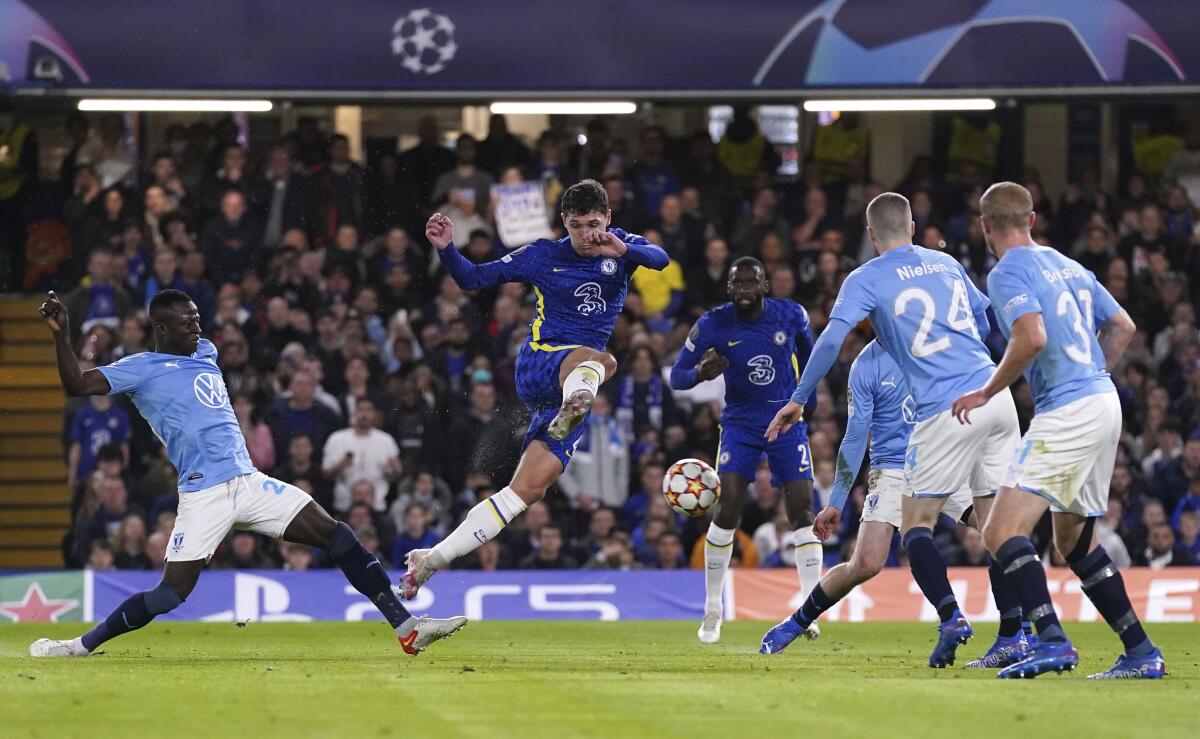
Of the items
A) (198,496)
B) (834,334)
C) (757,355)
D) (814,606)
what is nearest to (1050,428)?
(834,334)

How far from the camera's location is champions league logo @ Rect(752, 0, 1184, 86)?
18.3 metres

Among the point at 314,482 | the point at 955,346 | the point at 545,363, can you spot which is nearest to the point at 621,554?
the point at 314,482

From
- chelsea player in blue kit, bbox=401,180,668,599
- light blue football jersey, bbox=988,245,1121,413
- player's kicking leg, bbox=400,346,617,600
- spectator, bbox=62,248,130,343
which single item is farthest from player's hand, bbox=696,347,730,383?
spectator, bbox=62,248,130,343

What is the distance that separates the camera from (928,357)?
989cm

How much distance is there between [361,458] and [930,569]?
29.8 feet

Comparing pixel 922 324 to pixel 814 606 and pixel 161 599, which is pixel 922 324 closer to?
pixel 814 606

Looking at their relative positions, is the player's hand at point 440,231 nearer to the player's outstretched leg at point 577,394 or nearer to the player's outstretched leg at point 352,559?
the player's outstretched leg at point 577,394

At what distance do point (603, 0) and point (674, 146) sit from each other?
3108mm

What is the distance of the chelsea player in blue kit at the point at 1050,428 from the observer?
8.72 metres

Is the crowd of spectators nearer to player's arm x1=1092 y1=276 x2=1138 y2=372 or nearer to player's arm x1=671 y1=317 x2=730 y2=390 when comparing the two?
player's arm x1=671 y1=317 x2=730 y2=390

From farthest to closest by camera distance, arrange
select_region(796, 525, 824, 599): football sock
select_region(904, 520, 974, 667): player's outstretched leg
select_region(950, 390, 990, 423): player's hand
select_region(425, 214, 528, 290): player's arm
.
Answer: select_region(796, 525, 824, 599): football sock, select_region(425, 214, 528, 290): player's arm, select_region(904, 520, 974, 667): player's outstretched leg, select_region(950, 390, 990, 423): player's hand

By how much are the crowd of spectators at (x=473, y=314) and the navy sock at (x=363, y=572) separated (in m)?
7.05

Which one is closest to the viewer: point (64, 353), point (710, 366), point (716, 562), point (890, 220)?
point (64, 353)

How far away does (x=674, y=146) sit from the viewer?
2144 cm
